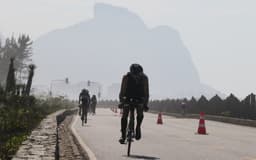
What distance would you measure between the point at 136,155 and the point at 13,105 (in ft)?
36.1

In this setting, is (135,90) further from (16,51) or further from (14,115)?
(16,51)

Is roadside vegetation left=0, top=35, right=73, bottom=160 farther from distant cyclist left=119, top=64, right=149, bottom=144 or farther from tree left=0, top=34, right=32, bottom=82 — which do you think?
tree left=0, top=34, right=32, bottom=82

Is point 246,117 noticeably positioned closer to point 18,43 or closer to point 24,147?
point 24,147

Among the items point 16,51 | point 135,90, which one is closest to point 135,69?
point 135,90

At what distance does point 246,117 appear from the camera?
39.1 meters

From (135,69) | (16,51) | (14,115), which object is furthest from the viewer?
(16,51)

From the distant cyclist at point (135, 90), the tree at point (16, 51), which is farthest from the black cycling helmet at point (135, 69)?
the tree at point (16, 51)

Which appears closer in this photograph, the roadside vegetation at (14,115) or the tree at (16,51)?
the roadside vegetation at (14,115)

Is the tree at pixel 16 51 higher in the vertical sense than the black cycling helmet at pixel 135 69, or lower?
higher

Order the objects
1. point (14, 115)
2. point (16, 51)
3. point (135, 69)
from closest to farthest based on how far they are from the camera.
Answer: point (135, 69)
point (14, 115)
point (16, 51)

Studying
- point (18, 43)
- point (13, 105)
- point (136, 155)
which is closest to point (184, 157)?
point (136, 155)

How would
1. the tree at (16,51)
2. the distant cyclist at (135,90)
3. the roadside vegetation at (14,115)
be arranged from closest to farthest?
the roadside vegetation at (14,115), the distant cyclist at (135,90), the tree at (16,51)

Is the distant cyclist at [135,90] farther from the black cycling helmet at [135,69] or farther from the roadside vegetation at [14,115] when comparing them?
the roadside vegetation at [14,115]

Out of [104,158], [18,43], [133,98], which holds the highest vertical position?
[18,43]
